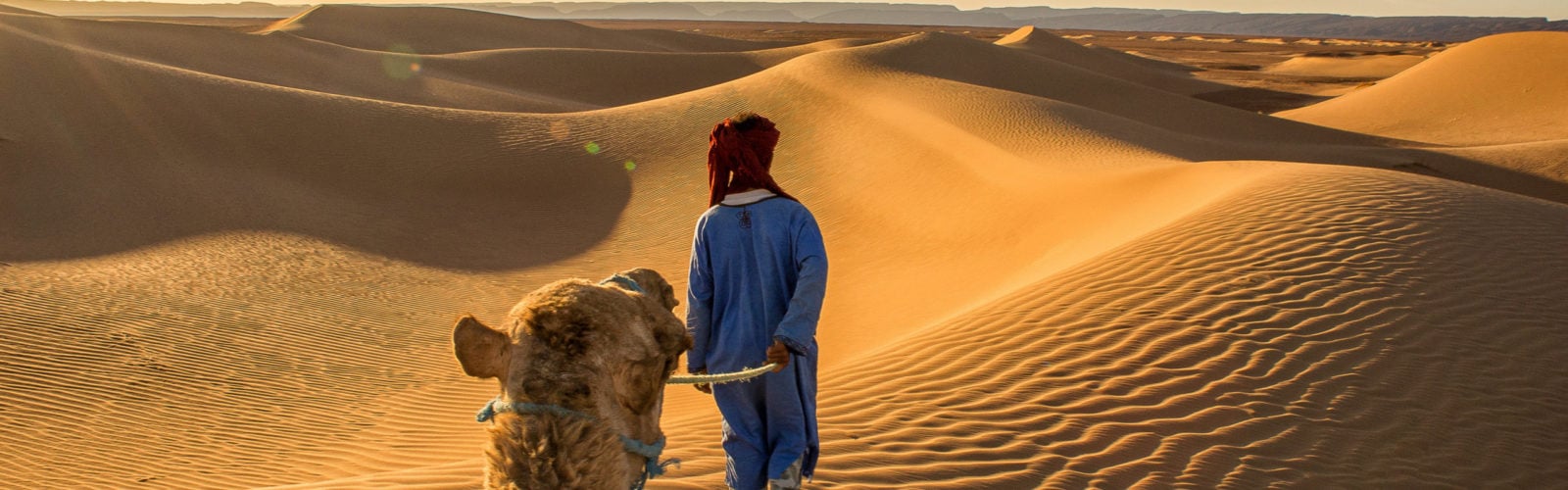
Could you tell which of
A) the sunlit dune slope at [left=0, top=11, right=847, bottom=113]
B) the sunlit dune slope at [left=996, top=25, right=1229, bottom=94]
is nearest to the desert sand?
the sunlit dune slope at [left=0, top=11, right=847, bottom=113]

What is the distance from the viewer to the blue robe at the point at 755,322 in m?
3.19

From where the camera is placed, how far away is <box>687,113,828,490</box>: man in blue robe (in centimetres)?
320

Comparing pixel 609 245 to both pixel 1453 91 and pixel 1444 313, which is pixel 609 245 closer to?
pixel 1444 313

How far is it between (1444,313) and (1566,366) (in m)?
0.72

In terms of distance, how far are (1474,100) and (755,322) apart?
3569cm

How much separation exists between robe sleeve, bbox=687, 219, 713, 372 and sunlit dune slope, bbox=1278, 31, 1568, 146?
2905 centimetres

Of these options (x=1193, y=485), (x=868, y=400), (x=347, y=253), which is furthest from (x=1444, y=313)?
(x=347, y=253)

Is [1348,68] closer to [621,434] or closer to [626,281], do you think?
[626,281]

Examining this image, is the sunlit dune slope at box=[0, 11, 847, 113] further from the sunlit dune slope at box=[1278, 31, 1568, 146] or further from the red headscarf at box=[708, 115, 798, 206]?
the red headscarf at box=[708, 115, 798, 206]

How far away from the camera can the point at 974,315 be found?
23.9 ft

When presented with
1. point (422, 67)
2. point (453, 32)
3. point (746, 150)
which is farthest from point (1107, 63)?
point (746, 150)

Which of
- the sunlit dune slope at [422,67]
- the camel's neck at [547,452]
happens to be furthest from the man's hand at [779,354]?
the sunlit dune slope at [422,67]

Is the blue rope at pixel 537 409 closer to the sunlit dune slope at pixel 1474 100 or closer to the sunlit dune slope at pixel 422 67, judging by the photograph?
the sunlit dune slope at pixel 422 67

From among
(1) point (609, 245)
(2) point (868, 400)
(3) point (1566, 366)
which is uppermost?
(3) point (1566, 366)
